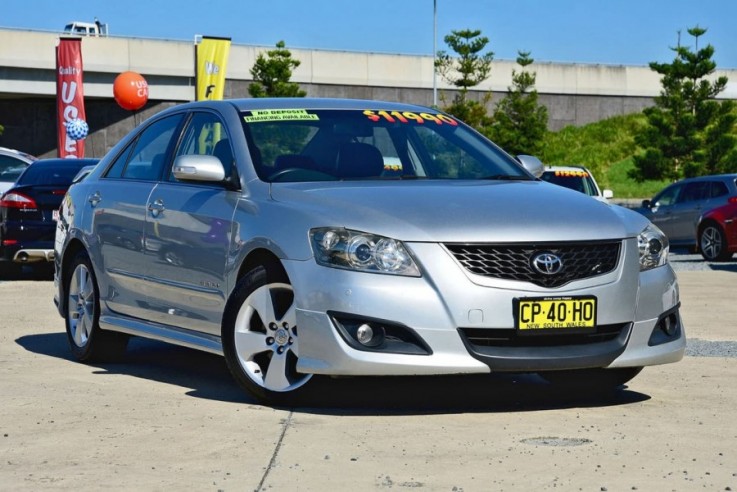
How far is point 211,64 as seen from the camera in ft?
133

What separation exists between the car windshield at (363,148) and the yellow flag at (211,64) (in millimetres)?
31833

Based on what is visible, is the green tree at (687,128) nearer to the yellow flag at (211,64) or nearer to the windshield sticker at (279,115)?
the yellow flag at (211,64)

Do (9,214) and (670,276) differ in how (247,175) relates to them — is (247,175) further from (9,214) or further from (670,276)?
(9,214)

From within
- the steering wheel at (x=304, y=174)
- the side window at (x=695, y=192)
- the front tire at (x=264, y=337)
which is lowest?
the side window at (x=695, y=192)

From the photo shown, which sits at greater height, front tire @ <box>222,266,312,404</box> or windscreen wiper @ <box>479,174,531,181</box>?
windscreen wiper @ <box>479,174,531,181</box>

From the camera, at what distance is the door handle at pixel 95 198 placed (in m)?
9.23

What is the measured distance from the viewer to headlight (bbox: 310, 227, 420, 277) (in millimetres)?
6727

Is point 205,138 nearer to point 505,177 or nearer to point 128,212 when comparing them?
point 128,212

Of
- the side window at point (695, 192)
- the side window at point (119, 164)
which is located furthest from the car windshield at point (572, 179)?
the side window at point (119, 164)

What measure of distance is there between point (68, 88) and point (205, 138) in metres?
33.8

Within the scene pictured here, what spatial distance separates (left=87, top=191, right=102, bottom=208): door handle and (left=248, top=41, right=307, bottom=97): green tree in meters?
49.2

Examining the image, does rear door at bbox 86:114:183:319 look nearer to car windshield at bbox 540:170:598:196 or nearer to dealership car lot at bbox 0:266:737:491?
dealership car lot at bbox 0:266:737:491

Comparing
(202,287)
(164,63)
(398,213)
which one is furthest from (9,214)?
(164,63)

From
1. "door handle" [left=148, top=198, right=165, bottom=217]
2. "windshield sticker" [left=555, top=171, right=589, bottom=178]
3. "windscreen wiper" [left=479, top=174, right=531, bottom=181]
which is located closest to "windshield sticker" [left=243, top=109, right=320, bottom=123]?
"door handle" [left=148, top=198, right=165, bottom=217]
